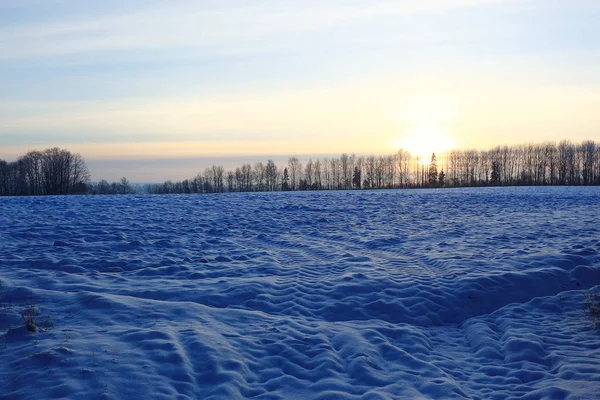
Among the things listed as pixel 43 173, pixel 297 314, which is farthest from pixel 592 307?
pixel 43 173

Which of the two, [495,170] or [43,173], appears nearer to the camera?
[43,173]

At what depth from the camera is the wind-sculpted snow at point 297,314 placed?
539 centimetres

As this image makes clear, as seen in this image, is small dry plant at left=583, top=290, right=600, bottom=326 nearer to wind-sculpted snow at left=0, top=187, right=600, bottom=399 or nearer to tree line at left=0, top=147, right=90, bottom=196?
wind-sculpted snow at left=0, top=187, right=600, bottom=399

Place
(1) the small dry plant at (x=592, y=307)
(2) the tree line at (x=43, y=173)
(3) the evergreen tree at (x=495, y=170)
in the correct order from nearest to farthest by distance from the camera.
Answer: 1. (1) the small dry plant at (x=592, y=307)
2. (2) the tree line at (x=43, y=173)
3. (3) the evergreen tree at (x=495, y=170)

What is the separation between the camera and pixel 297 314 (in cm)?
822

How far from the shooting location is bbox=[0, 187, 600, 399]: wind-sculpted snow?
539 centimetres

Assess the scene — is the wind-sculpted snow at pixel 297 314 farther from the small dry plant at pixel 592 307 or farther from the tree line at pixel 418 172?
the tree line at pixel 418 172

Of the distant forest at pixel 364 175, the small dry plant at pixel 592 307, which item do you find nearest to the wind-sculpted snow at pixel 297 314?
the small dry plant at pixel 592 307

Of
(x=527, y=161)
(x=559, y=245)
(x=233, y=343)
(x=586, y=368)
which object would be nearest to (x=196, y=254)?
(x=233, y=343)

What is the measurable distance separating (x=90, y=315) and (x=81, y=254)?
6149 millimetres

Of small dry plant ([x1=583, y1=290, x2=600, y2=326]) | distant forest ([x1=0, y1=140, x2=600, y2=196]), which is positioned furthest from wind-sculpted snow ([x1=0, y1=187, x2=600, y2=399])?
distant forest ([x1=0, y1=140, x2=600, y2=196])

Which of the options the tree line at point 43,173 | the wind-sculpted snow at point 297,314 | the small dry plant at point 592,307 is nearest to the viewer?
the wind-sculpted snow at point 297,314

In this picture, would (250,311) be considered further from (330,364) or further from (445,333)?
(445,333)

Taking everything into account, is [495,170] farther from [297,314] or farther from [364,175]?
[297,314]
